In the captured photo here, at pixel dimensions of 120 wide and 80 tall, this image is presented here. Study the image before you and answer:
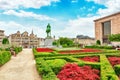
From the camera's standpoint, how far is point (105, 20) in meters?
108

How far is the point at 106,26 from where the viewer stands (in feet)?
363

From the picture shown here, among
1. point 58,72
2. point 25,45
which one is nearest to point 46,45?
point 58,72

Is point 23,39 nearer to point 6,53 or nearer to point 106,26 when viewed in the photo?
point 106,26

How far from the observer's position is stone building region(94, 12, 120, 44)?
3835 inches

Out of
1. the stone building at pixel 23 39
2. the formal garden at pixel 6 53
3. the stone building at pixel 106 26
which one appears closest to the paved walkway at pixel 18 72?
the formal garden at pixel 6 53

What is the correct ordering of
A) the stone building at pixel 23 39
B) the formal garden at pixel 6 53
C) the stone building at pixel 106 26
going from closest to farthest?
the formal garden at pixel 6 53 < the stone building at pixel 106 26 < the stone building at pixel 23 39

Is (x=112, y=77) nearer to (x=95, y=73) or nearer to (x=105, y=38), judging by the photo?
(x=95, y=73)

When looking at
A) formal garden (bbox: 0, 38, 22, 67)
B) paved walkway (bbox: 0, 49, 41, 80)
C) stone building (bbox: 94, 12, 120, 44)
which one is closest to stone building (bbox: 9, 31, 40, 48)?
stone building (bbox: 94, 12, 120, 44)

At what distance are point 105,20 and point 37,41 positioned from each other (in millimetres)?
58228

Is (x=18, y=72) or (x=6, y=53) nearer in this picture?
(x=18, y=72)

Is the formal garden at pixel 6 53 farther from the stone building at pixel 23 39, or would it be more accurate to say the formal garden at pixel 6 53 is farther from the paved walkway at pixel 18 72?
the stone building at pixel 23 39

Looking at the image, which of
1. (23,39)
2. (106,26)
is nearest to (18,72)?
(106,26)

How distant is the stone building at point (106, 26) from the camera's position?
97.4m

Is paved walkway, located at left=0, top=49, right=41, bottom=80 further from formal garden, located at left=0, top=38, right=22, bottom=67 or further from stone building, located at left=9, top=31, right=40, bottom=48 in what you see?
stone building, located at left=9, top=31, right=40, bottom=48
